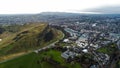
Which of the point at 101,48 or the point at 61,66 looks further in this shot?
the point at 101,48

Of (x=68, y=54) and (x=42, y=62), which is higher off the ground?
(x=68, y=54)

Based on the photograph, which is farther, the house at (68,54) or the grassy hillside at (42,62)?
the house at (68,54)

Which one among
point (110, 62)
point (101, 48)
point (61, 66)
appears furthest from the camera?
point (101, 48)

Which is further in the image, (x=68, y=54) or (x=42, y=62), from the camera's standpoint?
(x=68, y=54)

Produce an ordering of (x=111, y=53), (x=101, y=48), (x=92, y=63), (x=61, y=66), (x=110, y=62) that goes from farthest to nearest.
Result: 1. (x=101, y=48)
2. (x=111, y=53)
3. (x=110, y=62)
4. (x=92, y=63)
5. (x=61, y=66)

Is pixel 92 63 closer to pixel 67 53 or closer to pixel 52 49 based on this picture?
pixel 67 53

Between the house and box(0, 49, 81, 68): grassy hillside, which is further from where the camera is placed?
the house

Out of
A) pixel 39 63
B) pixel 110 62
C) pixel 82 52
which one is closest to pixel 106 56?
pixel 110 62

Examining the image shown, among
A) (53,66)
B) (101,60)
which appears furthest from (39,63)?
(101,60)

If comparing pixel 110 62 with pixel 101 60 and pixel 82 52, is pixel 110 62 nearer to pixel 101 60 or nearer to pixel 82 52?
pixel 101 60
